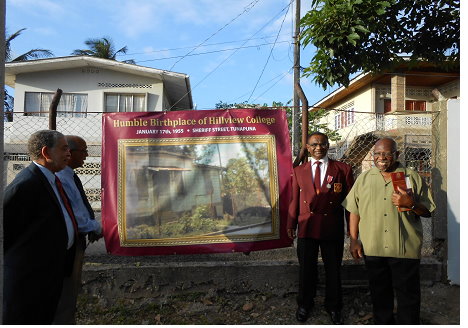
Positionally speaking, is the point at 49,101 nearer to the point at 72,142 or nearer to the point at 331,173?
the point at 72,142

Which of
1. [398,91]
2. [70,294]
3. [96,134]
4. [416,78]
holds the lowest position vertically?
[70,294]

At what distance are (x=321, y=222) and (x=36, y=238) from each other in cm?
235

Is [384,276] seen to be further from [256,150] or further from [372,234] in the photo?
[256,150]

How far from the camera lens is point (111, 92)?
1545 cm

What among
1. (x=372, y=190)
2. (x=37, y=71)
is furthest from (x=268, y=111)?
(x=37, y=71)

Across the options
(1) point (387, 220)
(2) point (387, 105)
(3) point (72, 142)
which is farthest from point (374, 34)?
(2) point (387, 105)

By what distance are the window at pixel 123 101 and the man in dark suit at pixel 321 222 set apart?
42.4ft

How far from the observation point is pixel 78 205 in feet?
10.0

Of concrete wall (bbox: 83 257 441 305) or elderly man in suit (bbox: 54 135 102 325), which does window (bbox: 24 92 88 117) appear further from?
elderly man in suit (bbox: 54 135 102 325)

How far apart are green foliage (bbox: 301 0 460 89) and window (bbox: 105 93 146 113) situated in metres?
11.3

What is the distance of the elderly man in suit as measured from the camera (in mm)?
2865

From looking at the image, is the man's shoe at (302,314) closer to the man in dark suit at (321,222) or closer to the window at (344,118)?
the man in dark suit at (321,222)

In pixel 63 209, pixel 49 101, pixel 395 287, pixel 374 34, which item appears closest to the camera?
pixel 63 209

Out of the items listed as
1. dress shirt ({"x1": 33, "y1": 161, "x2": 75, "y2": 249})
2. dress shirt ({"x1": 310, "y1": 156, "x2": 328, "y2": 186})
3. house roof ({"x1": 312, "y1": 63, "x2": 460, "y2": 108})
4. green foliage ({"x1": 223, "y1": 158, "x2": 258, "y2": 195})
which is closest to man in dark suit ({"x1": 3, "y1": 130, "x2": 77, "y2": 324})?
dress shirt ({"x1": 33, "y1": 161, "x2": 75, "y2": 249})
